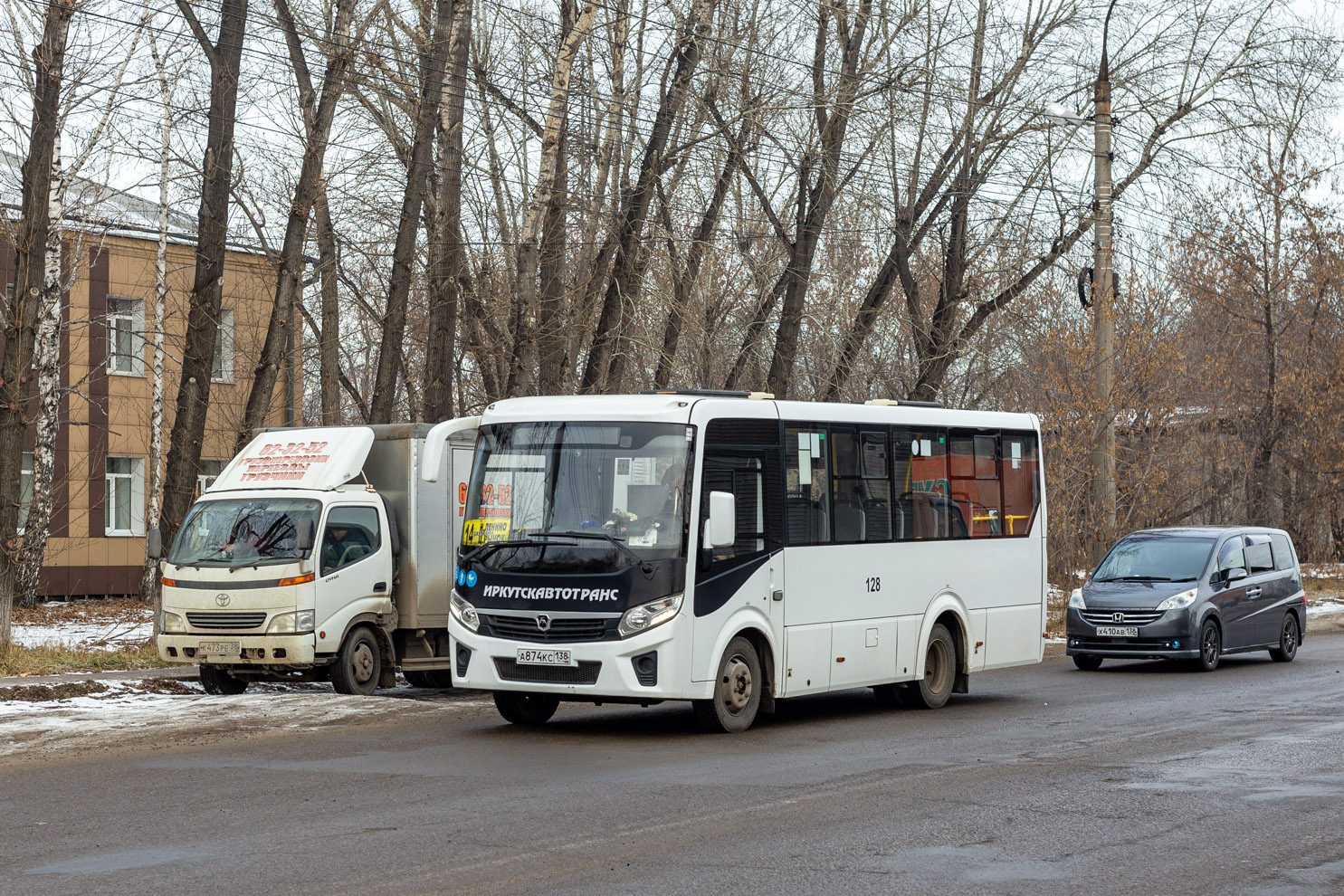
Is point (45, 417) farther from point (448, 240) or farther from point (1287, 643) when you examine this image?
point (1287, 643)

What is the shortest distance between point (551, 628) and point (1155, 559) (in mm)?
10849

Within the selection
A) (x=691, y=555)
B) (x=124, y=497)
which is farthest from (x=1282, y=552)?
(x=124, y=497)

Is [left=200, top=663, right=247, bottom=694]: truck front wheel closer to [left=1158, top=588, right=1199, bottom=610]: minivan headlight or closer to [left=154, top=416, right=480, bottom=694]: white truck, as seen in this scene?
[left=154, top=416, right=480, bottom=694]: white truck

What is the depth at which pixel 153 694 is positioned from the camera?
16.4m

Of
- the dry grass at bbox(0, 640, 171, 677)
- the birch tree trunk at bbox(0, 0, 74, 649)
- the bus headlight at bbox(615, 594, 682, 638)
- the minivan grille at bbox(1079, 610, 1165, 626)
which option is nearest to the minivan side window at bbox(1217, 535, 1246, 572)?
the minivan grille at bbox(1079, 610, 1165, 626)

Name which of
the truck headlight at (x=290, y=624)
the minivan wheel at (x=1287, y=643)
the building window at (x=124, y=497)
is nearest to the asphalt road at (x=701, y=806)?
the truck headlight at (x=290, y=624)

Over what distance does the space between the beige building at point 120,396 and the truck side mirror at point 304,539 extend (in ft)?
60.9

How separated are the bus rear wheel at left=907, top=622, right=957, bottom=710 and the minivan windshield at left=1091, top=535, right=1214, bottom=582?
18.1 ft

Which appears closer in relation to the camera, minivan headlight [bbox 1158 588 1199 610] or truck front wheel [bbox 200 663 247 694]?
truck front wheel [bbox 200 663 247 694]

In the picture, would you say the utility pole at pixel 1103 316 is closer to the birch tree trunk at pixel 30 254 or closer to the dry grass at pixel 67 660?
the dry grass at pixel 67 660

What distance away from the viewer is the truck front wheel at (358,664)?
16656 millimetres

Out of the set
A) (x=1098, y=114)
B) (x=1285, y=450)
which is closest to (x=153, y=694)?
(x=1098, y=114)

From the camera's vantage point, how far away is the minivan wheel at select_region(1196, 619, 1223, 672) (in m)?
19.8

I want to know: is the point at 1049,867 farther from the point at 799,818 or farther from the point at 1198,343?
the point at 1198,343
